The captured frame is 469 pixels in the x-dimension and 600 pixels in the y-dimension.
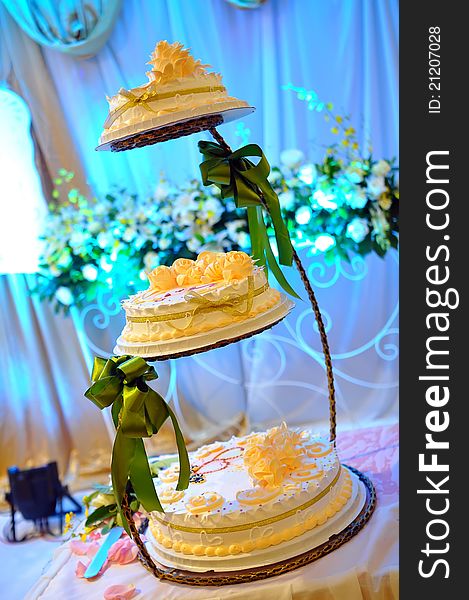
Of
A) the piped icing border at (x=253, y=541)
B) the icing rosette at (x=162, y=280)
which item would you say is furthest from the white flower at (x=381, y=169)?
the piped icing border at (x=253, y=541)

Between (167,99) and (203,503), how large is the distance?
1.17 meters

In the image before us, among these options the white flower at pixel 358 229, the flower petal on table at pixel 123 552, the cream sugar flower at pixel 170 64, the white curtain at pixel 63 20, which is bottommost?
the flower petal on table at pixel 123 552

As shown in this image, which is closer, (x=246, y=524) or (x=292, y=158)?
(x=246, y=524)

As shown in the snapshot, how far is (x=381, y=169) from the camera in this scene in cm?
354

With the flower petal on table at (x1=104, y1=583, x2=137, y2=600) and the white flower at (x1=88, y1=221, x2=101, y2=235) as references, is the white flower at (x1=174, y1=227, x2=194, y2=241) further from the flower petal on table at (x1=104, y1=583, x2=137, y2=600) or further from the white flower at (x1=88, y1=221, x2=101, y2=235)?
the flower petal on table at (x1=104, y1=583, x2=137, y2=600)

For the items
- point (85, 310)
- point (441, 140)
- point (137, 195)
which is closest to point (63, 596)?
point (441, 140)

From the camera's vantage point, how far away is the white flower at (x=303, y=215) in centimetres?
360

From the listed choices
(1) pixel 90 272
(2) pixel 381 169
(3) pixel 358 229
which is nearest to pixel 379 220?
(3) pixel 358 229

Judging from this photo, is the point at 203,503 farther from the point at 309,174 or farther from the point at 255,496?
the point at 309,174

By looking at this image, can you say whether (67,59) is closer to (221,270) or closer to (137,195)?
(137,195)

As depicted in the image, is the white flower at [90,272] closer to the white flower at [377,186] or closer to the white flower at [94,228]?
the white flower at [94,228]

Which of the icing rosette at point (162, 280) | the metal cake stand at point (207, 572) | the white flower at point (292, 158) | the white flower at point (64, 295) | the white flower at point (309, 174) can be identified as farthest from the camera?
the white flower at point (64, 295)

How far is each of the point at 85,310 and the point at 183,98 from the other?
224 centimetres

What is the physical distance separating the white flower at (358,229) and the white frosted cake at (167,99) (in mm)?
1567
